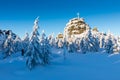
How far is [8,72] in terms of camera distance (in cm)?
4412

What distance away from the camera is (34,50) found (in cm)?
4600

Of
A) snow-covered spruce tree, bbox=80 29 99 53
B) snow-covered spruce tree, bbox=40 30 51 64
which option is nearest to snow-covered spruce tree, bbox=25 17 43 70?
snow-covered spruce tree, bbox=40 30 51 64

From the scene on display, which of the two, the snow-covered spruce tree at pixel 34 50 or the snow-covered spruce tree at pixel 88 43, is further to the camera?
the snow-covered spruce tree at pixel 88 43

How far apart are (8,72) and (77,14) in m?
147

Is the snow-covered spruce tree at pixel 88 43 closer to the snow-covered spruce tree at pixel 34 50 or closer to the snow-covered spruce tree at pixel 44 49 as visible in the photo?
the snow-covered spruce tree at pixel 44 49

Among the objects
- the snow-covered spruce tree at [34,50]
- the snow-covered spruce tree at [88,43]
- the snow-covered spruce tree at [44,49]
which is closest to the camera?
the snow-covered spruce tree at [34,50]

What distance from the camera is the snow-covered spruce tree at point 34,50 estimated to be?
45.8 m

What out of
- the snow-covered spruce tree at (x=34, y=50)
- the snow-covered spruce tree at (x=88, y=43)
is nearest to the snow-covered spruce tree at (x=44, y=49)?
the snow-covered spruce tree at (x=34, y=50)

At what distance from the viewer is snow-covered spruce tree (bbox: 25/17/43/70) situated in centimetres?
4575

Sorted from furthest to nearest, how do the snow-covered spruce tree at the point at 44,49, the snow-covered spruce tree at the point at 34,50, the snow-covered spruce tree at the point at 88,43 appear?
the snow-covered spruce tree at the point at 88,43 → the snow-covered spruce tree at the point at 44,49 → the snow-covered spruce tree at the point at 34,50

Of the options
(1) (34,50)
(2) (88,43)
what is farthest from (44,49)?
(2) (88,43)

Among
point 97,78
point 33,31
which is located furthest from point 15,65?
point 97,78

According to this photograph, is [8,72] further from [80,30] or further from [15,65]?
[80,30]

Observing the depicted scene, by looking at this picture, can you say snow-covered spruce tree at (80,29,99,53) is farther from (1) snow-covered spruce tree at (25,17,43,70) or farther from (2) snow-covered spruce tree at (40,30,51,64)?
(1) snow-covered spruce tree at (25,17,43,70)
